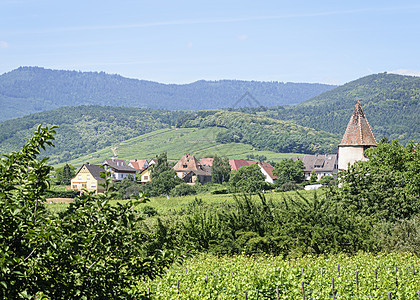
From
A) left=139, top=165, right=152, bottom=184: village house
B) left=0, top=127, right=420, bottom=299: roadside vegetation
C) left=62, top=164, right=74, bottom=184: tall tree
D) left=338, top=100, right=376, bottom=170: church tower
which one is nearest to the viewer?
left=0, top=127, right=420, bottom=299: roadside vegetation

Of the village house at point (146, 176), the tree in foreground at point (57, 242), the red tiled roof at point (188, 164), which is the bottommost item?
the village house at point (146, 176)

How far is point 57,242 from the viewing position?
5410 mm

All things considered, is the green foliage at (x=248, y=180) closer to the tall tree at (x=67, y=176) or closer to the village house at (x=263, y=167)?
the village house at (x=263, y=167)

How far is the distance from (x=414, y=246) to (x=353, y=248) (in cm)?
259

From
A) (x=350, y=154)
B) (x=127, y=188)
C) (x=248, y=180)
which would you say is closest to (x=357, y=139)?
(x=350, y=154)

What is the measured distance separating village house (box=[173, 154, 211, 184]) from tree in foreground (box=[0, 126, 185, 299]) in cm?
11138

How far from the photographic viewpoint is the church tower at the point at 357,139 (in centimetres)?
5066

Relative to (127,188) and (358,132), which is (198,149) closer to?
(127,188)

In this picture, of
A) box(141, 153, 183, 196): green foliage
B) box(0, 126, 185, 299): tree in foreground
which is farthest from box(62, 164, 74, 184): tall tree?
box(0, 126, 185, 299): tree in foreground

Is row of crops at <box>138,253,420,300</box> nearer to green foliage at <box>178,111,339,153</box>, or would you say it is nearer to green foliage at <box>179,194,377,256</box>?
green foliage at <box>179,194,377,256</box>

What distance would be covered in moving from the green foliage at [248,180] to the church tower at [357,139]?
3571 cm

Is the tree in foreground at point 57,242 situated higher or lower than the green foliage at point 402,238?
higher

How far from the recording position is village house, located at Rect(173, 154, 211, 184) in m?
119

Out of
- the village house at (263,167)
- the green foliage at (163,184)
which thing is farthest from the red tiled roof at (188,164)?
the green foliage at (163,184)
